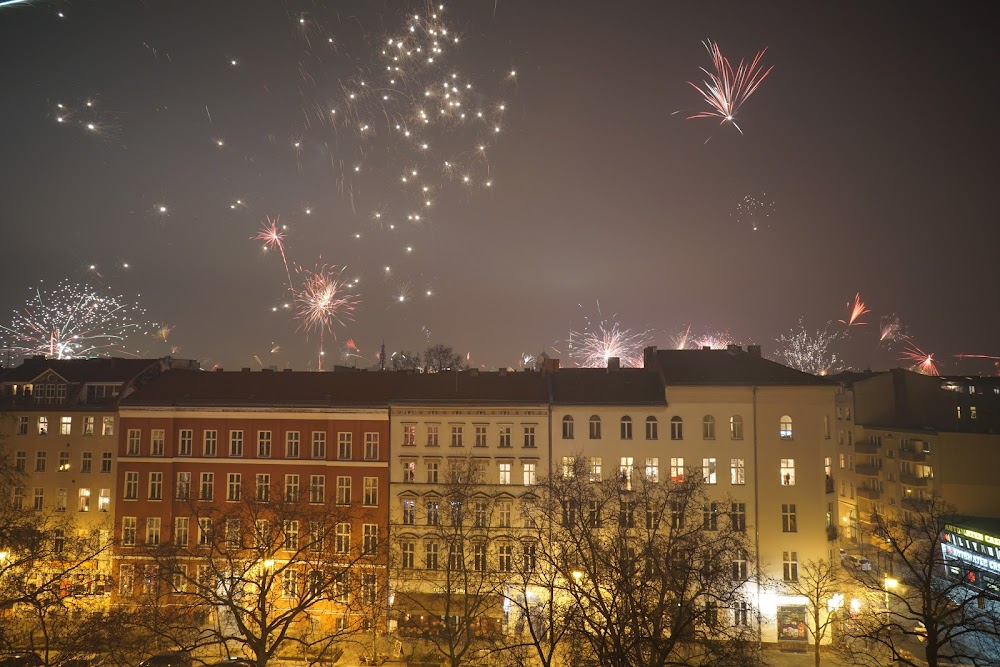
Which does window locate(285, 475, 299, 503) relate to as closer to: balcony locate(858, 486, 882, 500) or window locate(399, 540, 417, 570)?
window locate(399, 540, 417, 570)

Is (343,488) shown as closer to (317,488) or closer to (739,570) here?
(317,488)

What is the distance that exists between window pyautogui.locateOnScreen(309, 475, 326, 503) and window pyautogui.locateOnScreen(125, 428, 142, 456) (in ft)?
39.6

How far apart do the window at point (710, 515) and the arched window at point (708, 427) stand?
408 centimetres

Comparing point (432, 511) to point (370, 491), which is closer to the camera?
point (432, 511)

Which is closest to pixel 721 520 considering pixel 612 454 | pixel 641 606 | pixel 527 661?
pixel 612 454

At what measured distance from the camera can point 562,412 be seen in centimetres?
4331

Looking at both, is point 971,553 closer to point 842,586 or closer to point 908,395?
point 842,586

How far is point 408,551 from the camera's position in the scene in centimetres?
4309

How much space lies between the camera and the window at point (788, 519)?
4169cm

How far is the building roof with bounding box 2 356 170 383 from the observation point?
159 feet

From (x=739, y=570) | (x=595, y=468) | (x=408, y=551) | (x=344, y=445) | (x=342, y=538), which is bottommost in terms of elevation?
(x=739, y=570)

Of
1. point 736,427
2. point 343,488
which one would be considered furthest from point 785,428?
point 343,488

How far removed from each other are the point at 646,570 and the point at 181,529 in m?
31.2

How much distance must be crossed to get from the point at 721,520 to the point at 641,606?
1737 centimetres
